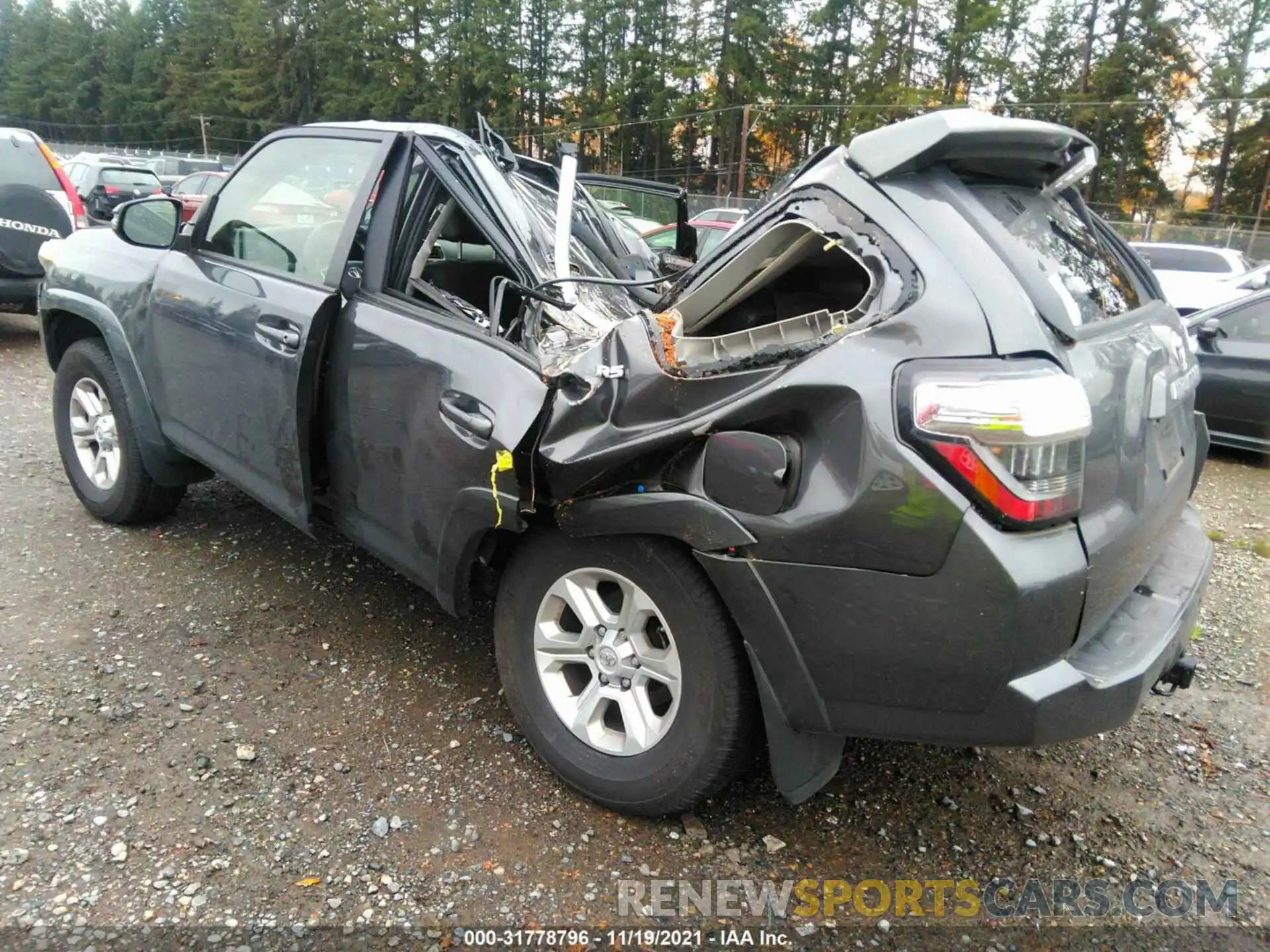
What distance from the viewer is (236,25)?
2416 inches

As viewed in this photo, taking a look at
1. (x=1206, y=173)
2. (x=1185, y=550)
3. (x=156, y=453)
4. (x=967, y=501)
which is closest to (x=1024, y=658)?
(x=967, y=501)

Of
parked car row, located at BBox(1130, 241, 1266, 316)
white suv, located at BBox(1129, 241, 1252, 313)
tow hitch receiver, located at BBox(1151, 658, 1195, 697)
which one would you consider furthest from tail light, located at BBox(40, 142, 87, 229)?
white suv, located at BBox(1129, 241, 1252, 313)

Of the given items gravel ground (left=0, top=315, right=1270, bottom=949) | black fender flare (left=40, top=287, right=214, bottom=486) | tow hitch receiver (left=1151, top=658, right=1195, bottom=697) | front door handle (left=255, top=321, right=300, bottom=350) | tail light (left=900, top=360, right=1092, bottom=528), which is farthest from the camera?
black fender flare (left=40, top=287, right=214, bottom=486)

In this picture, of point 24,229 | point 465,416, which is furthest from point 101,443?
point 24,229

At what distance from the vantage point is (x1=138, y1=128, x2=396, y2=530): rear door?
3.03m

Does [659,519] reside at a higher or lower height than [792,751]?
higher

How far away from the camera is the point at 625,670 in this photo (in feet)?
7.91

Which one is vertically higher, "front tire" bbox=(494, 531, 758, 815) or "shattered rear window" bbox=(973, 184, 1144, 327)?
"shattered rear window" bbox=(973, 184, 1144, 327)

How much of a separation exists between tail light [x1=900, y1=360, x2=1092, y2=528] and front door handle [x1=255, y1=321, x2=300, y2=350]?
2.08 m

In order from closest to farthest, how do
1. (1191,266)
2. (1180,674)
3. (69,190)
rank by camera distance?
(1180,674) < (69,190) < (1191,266)

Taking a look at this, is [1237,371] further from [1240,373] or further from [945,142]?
[945,142]

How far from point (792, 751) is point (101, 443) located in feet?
11.9

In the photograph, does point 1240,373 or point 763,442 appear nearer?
point 763,442

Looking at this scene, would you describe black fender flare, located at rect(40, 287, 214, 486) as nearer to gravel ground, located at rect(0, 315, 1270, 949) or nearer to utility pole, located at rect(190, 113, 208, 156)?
gravel ground, located at rect(0, 315, 1270, 949)
